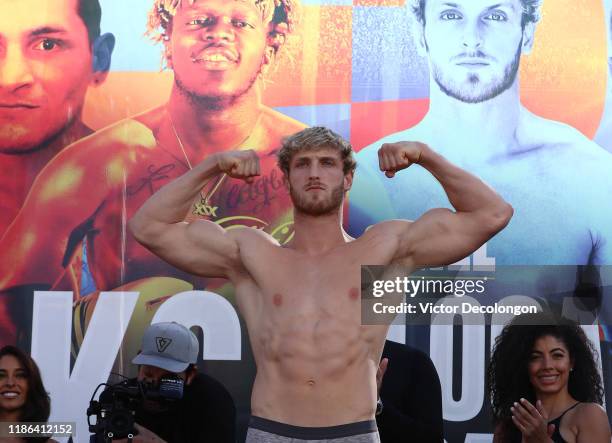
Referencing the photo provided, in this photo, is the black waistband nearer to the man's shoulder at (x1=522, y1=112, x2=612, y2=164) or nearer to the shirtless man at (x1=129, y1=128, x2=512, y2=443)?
the shirtless man at (x1=129, y1=128, x2=512, y2=443)

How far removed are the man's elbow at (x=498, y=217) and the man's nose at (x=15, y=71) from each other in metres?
2.27

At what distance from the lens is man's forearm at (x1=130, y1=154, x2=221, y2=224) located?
12.1ft

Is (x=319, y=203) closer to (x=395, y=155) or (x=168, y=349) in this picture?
(x=395, y=155)

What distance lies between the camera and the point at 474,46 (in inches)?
184

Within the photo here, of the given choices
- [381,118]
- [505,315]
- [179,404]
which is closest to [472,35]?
[381,118]

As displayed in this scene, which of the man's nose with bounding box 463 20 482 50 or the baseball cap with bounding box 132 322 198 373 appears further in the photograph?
the man's nose with bounding box 463 20 482 50

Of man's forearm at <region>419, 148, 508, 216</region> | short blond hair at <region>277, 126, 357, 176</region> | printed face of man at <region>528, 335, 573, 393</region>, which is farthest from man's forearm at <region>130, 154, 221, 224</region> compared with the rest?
A: printed face of man at <region>528, 335, 573, 393</region>

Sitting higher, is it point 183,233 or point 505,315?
point 183,233

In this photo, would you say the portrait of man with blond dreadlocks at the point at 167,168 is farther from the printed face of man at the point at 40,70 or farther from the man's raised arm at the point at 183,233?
the man's raised arm at the point at 183,233

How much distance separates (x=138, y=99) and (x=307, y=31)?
808mm

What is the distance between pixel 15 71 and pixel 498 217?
2.37 meters

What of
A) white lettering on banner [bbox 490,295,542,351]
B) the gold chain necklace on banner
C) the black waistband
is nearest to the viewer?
the black waistband

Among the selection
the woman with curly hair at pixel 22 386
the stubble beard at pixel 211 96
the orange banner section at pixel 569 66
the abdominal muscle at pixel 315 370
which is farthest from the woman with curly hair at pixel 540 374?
the woman with curly hair at pixel 22 386

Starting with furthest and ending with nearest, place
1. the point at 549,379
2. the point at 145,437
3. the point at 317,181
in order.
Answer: the point at 549,379
the point at 145,437
the point at 317,181
